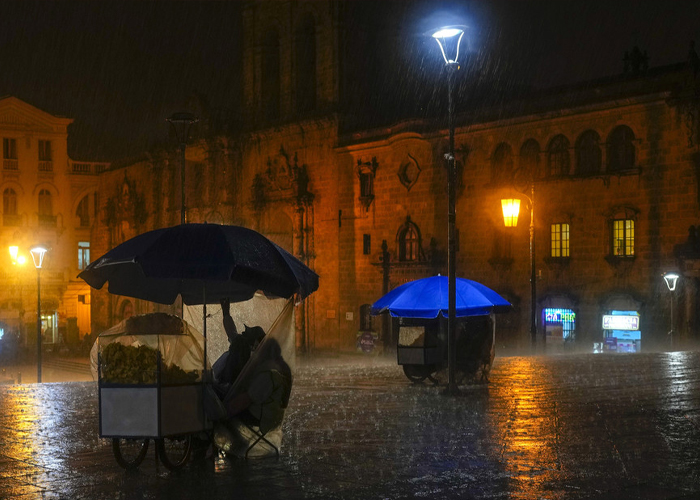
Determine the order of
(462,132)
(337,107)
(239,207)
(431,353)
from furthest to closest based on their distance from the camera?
1. (239,207)
2. (337,107)
3. (462,132)
4. (431,353)

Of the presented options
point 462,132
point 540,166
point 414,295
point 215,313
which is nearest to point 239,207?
point 462,132

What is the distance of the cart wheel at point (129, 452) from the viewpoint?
9.37 metres

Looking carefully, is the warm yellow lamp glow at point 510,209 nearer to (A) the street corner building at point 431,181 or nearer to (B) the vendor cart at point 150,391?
(A) the street corner building at point 431,181

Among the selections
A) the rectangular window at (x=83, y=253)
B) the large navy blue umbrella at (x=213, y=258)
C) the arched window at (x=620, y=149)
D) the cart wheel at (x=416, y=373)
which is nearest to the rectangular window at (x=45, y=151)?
the rectangular window at (x=83, y=253)

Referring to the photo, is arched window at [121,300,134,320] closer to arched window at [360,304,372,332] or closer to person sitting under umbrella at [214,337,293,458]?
arched window at [360,304,372,332]

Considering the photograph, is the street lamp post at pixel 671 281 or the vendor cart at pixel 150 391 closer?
the vendor cart at pixel 150 391

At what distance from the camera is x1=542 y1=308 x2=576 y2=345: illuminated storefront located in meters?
36.2

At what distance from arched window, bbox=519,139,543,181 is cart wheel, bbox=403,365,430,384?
70.1 feet

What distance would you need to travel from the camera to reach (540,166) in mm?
38625

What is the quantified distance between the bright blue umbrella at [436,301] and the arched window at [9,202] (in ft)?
162

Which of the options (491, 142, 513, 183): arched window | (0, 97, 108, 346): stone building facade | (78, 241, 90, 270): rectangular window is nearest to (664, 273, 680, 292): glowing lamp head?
(491, 142, 513, 183): arched window

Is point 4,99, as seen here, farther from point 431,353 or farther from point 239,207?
point 431,353

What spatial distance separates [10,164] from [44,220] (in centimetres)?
410

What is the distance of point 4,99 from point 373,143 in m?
27.2
